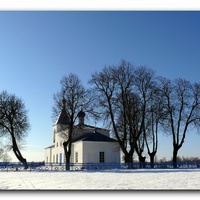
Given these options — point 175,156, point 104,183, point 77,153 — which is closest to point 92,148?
point 77,153

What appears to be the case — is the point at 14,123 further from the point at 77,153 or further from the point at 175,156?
the point at 175,156

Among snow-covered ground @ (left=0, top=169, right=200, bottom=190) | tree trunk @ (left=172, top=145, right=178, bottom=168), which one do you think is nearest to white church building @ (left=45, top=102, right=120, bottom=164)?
tree trunk @ (left=172, top=145, right=178, bottom=168)

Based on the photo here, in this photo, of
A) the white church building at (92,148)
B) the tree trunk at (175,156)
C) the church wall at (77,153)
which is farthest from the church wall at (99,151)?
the tree trunk at (175,156)

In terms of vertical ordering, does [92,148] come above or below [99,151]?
above

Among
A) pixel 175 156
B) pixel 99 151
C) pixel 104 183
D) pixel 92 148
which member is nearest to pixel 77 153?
pixel 92 148

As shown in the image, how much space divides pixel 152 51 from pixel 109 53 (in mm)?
2152

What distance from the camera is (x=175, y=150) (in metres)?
30.3

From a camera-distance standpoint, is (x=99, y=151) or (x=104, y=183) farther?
(x=99, y=151)

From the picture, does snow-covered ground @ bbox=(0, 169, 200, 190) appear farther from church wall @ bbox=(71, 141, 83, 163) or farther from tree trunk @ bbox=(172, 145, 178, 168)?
church wall @ bbox=(71, 141, 83, 163)

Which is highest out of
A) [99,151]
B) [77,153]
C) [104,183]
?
[99,151]

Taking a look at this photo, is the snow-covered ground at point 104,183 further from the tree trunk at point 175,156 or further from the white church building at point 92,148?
the white church building at point 92,148
